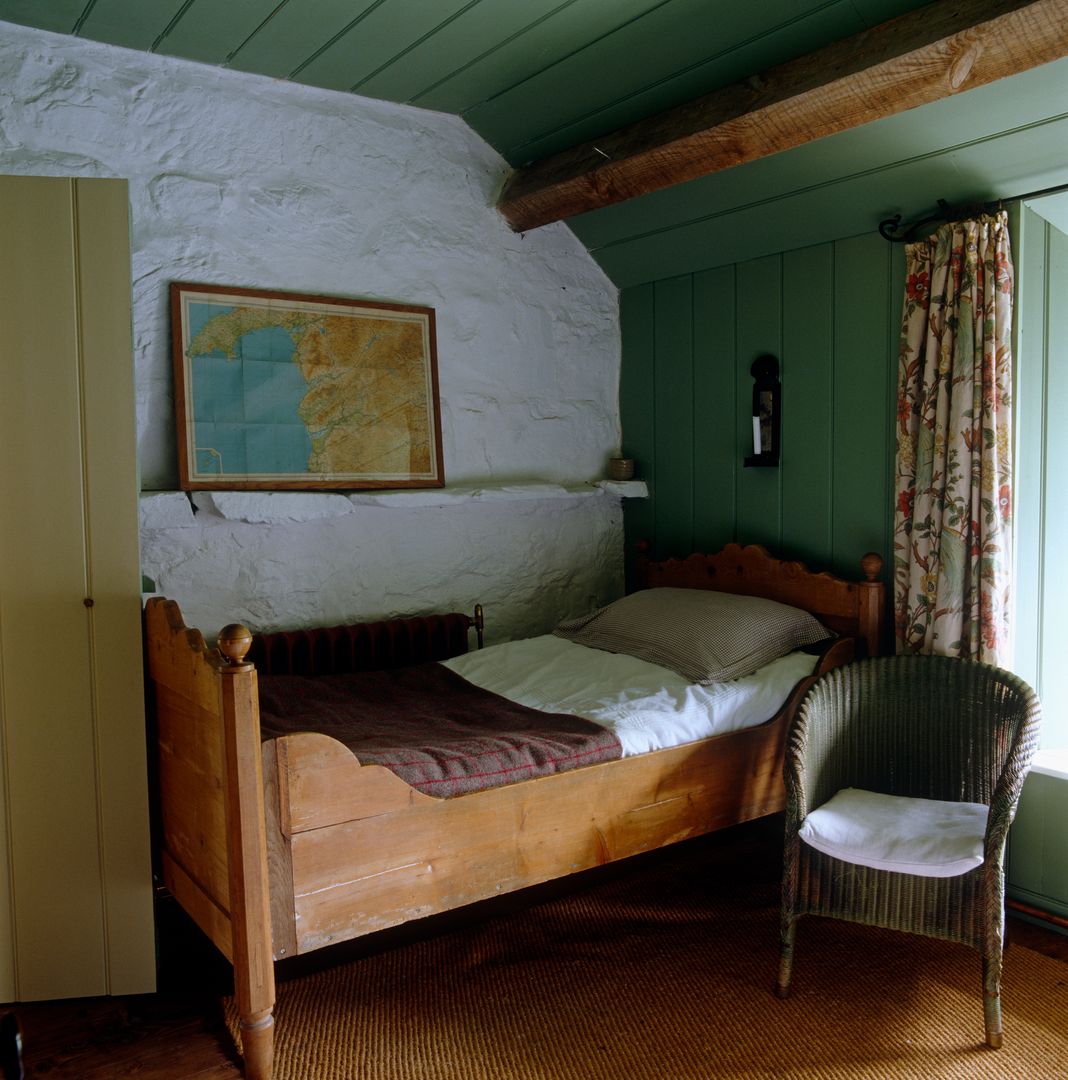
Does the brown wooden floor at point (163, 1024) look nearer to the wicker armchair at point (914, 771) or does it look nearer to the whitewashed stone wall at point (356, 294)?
the wicker armchair at point (914, 771)

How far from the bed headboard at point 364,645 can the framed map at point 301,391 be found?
1.68 ft

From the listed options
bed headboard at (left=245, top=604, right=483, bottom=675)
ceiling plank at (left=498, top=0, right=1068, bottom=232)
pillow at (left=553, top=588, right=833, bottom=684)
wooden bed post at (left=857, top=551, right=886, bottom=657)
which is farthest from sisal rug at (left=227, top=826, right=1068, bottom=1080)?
ceiling plank at (left=498, top=0, right=1068, bottom=232)

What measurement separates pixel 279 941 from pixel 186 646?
2.19 feet

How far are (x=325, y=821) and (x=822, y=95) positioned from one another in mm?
2154

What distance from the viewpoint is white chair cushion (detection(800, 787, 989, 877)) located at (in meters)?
2.14

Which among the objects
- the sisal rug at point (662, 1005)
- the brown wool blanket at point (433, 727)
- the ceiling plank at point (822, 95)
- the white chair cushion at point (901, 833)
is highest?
the ceiling plank at point (822, 95)

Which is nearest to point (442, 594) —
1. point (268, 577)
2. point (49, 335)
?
point (268, 577)

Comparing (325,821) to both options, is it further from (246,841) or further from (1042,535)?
(1042,535)

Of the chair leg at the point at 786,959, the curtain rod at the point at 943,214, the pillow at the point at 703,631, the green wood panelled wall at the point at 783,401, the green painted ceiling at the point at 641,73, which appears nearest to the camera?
the chair leg at the point at 786,959

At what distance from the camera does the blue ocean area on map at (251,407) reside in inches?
118

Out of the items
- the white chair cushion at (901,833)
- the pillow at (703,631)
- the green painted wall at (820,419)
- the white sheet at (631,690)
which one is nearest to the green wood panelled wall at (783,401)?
the green painted wall at (820,419)

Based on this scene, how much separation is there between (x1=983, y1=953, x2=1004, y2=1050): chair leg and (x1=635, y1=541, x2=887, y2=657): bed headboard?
3.53 feet

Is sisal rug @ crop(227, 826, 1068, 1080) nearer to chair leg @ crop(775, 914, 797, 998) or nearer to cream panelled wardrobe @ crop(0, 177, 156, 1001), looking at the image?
chair leg @ crop(775, 914, 797, 998)

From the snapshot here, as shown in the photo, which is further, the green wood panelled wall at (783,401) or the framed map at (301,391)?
the green wood panelled wall at (783,401)
